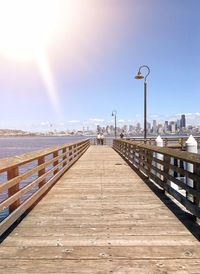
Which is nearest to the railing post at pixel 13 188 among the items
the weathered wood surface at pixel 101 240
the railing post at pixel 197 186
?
the weathered wood surface at pixel 101 240

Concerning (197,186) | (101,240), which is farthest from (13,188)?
(197,186)

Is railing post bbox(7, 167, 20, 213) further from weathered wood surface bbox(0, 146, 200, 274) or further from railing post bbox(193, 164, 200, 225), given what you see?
railing post bbox(193, 164, 200, 225)

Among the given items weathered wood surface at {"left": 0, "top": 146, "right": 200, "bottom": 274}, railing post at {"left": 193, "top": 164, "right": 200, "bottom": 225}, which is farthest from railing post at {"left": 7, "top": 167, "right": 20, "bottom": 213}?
railing post at {"left": 193, "top": 164, "right": 200, "bottom": 225}

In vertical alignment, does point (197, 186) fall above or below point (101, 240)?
above

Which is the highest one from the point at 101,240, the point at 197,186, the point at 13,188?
the point at 197,186

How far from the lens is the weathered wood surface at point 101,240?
11.2ft

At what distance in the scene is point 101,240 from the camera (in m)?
4.19

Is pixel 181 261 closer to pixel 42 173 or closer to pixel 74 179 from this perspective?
pixel 42 173

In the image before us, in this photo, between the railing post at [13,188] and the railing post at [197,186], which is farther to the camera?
the railing post at [13,188]

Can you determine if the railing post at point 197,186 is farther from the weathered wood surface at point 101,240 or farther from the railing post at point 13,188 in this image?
the railing post at point 13,188

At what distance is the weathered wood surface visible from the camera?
3410 millimetres

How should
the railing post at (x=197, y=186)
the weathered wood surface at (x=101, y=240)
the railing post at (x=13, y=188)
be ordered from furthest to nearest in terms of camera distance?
the railing post at (x=13, y=188) → the railing post at (x=197, y=186) → the weathered wood surface at (x=101, y=240)

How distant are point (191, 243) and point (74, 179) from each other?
254 inches

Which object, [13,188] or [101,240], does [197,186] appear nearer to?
[101,240]
